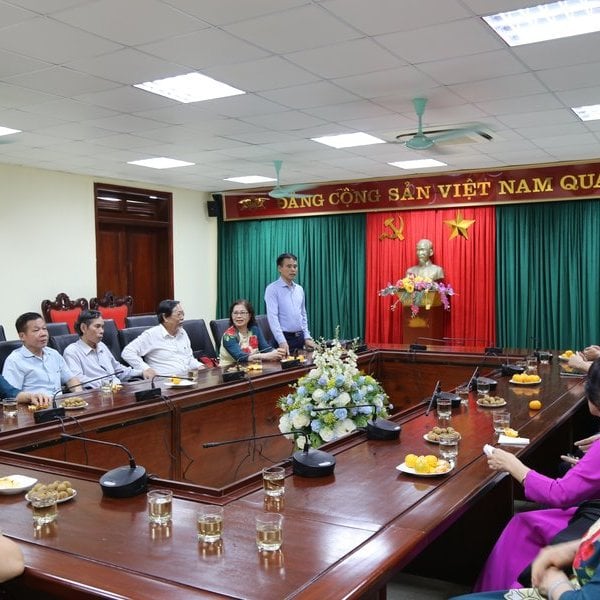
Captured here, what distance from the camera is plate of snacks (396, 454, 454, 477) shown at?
205cm

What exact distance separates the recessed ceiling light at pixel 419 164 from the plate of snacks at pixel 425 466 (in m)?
5.38

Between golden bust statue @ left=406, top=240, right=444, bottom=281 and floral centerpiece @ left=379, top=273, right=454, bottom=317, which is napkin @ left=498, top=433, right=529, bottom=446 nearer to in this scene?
floral centerpiece @ left=379, top=273, right=454, bottom=317

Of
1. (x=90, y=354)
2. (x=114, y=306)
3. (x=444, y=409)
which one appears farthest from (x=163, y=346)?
(x=114, y=306)

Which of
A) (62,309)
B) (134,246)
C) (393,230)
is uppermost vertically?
(393,230)

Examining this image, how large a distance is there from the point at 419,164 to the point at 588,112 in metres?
2.50

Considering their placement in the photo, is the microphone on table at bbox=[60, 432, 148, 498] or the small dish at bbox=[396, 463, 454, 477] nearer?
the microphone on table at bbox=[60, 432, 148, 498]

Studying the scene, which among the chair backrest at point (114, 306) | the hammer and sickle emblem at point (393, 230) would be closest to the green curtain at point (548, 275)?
the hammer and sickle emblem at point (393, 230)

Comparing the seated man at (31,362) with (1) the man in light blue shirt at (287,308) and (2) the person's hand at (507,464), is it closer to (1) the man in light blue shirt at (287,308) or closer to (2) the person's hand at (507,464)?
(1) the man in light blue shirt at (287,308)

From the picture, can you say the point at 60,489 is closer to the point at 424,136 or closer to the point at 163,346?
the point at 163,346

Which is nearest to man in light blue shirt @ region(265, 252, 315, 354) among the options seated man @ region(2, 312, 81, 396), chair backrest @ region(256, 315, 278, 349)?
chair backrest @ region(256, 315, 278, 349)

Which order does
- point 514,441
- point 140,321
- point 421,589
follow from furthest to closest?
1. point 140,321
2. point 421,589
3. point 514,441

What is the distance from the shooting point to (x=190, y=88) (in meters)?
4.30

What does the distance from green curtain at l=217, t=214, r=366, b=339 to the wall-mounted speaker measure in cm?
25

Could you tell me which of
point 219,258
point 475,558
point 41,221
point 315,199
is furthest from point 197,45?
point 219,258
